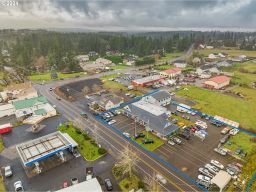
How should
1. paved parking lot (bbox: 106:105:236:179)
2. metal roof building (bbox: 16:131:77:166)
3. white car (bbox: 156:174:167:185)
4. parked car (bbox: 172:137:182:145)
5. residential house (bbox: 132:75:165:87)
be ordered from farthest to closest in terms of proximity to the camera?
residential house (bbox: 132:75:165:87) → parked car (bbox: 172:137:182:145) → paved parking lot (bbox: 106:105:236:179) → metal roof building (bbox: 16:131:77:166) → white car (bbox: 156:174:167:185)

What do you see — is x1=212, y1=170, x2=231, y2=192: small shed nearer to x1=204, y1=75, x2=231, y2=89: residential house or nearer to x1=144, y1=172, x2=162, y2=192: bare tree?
x1=144, y1=172, x2=162, y2=192: bare tree

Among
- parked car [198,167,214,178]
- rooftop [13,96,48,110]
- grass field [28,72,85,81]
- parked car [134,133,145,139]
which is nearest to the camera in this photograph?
parked car [198,167,214,178]

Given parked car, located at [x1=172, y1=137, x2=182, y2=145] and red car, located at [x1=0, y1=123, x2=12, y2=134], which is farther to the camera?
red car, located at [x1=0, y1=123, x2=12, y2=134]

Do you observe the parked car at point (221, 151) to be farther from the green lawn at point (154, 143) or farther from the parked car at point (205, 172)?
the green lawn at point (154, 143)

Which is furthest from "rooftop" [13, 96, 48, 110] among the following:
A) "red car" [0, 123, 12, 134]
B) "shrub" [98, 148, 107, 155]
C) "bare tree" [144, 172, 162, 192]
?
"bare tree" [144, 172, 162, 192]

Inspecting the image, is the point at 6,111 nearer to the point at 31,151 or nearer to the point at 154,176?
the point at 31,151

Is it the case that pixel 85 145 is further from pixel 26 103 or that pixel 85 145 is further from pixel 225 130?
pixel 225 130
